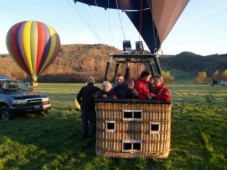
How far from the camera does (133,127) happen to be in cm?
635

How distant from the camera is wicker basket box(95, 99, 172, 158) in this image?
629cm

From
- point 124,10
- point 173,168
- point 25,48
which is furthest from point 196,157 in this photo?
point 25,48

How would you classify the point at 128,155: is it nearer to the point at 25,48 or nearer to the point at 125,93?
the point at 125,93

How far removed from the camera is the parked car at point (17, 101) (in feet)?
38.9

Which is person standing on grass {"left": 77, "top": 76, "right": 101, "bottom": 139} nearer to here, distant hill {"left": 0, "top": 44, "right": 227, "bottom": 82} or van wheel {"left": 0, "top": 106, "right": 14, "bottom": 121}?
van wheel {"left": 0, "top": 106, "right": 14, "bottom": 121}

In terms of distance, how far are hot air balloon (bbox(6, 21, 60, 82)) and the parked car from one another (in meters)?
11.1

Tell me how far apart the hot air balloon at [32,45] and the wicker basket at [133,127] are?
717 inches

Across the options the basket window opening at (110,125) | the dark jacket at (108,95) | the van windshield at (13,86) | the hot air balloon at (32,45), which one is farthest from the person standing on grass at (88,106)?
the hot air balloon at (32,45)

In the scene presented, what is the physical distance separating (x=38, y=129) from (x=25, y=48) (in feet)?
49.3

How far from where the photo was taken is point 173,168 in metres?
5.87

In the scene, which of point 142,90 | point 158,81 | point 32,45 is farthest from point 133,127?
point 32,45

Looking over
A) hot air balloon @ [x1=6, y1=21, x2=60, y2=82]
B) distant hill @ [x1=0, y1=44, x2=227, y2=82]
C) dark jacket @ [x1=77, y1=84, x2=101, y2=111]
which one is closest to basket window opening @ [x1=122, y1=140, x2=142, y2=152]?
dark jacket @ [x1=77, y1=84, x2=101, y2=111]

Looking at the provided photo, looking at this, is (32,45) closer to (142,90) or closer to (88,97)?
(88,97)

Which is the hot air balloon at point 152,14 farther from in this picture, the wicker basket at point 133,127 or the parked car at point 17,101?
the parked car at point 17,101
